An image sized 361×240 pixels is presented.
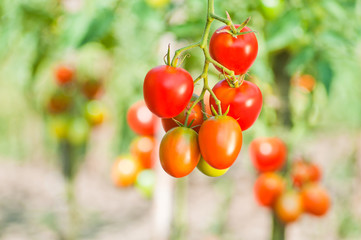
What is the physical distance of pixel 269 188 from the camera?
1.30 meters

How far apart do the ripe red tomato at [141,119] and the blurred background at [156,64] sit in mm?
168

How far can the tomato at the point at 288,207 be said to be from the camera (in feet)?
4.04

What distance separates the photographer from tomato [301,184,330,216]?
1.26 meters

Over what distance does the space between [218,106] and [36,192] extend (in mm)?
4895

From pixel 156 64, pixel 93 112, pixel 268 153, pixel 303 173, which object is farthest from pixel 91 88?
pixel 303 173

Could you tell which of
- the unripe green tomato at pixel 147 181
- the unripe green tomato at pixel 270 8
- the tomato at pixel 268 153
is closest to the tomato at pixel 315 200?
the tomato at pixel 268 153

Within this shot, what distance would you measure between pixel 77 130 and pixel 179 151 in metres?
1.26

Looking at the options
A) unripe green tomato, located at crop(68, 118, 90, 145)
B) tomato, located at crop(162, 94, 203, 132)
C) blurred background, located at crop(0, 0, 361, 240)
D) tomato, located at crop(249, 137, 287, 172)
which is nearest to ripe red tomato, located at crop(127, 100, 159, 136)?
blurred background, located at crop(0, 0, 361, 240)

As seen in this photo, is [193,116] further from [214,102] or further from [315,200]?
[315,200]

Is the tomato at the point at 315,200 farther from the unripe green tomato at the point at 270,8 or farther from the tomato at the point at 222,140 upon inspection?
the tomato at the point at 222,140

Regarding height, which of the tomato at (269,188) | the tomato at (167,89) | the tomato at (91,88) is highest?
the tomato at (91,88)

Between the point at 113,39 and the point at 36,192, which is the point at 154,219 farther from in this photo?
the point at 36,192

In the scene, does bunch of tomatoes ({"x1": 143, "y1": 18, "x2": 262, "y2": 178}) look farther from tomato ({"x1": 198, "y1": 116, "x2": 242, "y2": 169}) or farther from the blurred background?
the blurred background

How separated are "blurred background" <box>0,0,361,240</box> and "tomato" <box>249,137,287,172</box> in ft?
0.13
